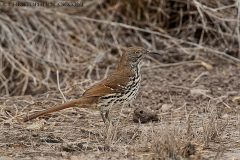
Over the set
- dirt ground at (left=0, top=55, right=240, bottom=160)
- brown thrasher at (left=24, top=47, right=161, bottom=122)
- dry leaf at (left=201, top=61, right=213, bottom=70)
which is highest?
brown thrasher at (left=24, top=47, right=161, bottom=122)

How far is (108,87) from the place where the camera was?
570cm

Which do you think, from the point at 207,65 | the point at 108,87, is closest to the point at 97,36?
the point at 207,65

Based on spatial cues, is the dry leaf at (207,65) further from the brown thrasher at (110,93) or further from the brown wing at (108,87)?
the brown wing at (108,87)

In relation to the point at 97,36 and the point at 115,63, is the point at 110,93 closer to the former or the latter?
the point at 115,63

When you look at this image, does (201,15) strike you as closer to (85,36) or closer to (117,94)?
(85,36)

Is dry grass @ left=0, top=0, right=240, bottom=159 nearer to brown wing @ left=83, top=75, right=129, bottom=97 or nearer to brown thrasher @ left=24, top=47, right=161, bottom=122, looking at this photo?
brown thrasher @ left=24, top=47, right=161, bottom=122

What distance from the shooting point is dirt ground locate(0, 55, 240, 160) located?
455 centimetres

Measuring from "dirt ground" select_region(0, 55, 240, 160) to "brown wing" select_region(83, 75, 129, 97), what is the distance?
30 cm

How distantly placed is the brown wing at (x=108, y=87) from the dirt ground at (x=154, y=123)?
298 mm

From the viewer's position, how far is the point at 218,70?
817cm

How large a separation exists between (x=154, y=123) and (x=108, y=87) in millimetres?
672

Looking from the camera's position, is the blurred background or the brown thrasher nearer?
the brown thrasher

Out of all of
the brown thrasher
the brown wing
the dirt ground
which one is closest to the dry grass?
the dirt ground

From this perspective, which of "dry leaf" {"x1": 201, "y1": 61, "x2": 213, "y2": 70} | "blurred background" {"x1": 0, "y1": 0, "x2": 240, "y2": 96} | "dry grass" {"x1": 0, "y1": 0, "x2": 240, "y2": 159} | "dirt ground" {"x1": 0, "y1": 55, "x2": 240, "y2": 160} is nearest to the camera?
"dirt ground" {"x1": 0, "y1": 55, "x2": 240, "y2": 160}
